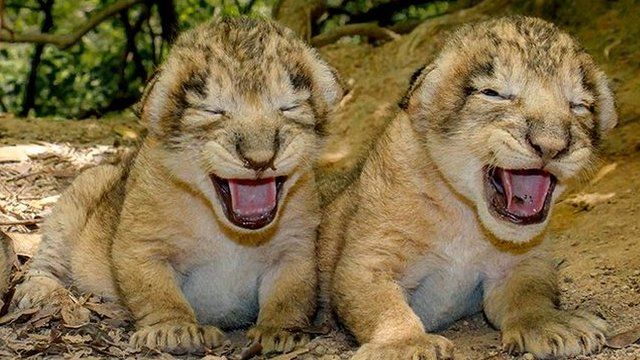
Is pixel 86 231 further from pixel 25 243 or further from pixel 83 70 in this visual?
pixel 83 70

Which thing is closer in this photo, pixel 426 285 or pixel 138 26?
pixel 426 285

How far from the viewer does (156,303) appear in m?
5.34

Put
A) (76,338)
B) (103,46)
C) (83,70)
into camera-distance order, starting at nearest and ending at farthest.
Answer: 1. (76,338)
2. (83,70)
3. (103,46)

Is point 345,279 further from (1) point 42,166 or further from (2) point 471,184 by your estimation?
(1) point 42,166

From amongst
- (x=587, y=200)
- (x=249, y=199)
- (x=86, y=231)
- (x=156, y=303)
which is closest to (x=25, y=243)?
(x=86, y=231)

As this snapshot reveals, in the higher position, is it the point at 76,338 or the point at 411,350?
the point at 411,350

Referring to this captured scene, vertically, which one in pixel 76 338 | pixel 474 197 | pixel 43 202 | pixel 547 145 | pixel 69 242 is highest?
pixel 547 145

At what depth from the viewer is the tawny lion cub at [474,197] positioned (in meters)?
4.85

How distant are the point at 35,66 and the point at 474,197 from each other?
8121 mm

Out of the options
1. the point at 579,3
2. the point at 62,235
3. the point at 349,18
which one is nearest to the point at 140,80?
the point at 349,18

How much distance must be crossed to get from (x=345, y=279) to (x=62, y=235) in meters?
2.01

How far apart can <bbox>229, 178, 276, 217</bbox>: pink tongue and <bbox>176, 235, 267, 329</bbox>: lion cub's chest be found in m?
0.51

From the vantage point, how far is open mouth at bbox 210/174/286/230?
16.6ft

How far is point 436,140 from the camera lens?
5188mm
